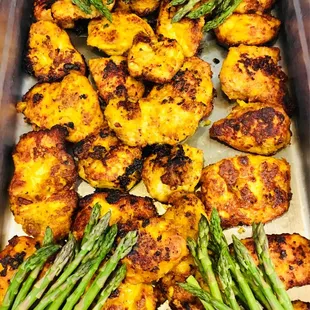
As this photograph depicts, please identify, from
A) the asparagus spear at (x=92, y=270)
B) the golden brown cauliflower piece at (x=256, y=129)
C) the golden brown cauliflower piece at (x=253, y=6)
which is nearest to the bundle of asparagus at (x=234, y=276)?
the asparagus spear at (x=92, y=270)

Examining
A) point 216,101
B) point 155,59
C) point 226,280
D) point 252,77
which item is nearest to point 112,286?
point 226,280

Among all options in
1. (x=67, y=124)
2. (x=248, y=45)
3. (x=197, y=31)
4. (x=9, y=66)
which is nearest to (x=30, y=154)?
(x=67, y=124)

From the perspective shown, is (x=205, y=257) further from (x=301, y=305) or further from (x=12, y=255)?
(x=12, y=255)

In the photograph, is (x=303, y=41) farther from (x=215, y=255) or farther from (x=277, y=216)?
(x=215, y=255)

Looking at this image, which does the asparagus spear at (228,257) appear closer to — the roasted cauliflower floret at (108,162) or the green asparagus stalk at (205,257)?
the green asparagus stalk at (205,257)

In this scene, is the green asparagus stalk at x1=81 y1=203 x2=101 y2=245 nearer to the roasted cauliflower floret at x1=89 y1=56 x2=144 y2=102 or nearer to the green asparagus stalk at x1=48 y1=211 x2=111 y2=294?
the green asparagus stalk at x1=48 y1=211 x2=111 y2=294
